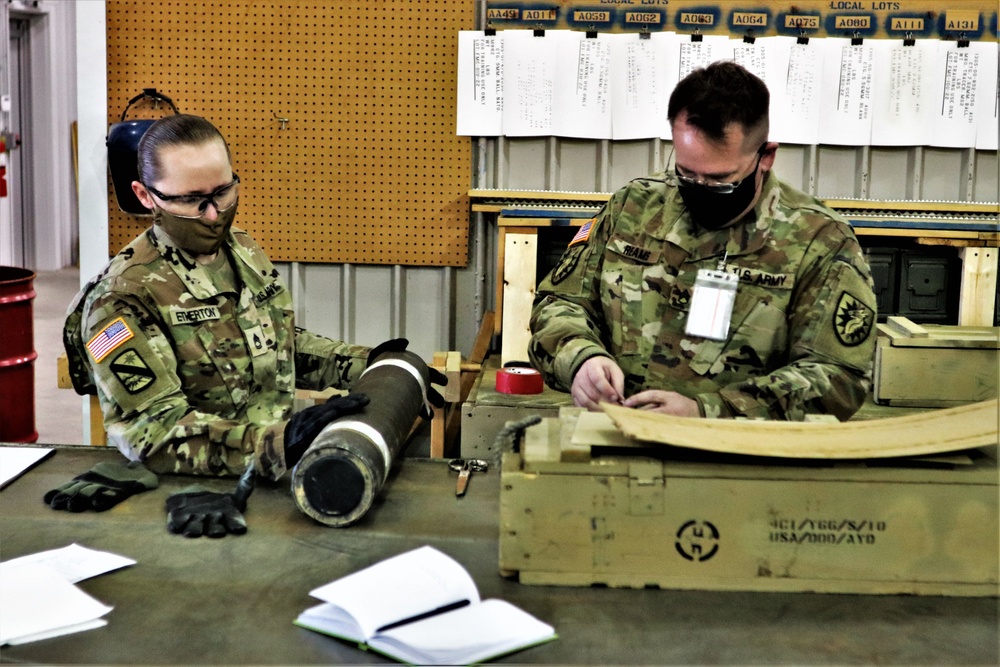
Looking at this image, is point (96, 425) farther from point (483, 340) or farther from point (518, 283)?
point (518, 283)

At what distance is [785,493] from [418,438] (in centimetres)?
306

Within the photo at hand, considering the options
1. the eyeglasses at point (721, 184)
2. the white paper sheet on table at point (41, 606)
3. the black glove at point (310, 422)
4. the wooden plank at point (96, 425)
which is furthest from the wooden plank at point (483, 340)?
the white paper sheet on table at point (41, 606)

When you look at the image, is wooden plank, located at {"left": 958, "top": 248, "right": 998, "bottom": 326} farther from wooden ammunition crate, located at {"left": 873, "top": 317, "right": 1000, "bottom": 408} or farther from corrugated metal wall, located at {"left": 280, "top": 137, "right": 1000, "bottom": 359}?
corrugated metal wall, located at {"left": 280, "top": 137, "right": 1000, "bottom": 359}

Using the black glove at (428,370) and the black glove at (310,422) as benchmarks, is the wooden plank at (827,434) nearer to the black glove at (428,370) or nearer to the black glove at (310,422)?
the black glove at (310,422)

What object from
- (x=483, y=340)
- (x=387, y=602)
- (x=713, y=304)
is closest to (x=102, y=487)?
(x=387, y=602)

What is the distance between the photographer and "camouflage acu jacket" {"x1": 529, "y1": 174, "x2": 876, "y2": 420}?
2193 millimetres

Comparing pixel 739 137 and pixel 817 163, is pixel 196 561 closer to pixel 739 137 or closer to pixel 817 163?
pixel 739 137

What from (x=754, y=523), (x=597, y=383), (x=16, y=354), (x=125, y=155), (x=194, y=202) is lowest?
(x=16, y=354)

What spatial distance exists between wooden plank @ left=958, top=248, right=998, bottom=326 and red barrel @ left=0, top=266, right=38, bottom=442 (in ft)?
12.3

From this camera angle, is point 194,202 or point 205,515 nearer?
point 205,515

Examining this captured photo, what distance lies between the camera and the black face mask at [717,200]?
2.25m

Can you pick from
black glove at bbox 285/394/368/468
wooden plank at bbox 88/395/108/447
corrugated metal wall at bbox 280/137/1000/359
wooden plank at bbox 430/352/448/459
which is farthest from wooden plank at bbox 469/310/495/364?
black glove at bbox 285/394/368/468

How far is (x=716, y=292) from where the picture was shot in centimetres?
230

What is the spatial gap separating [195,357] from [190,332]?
2.2 inches
